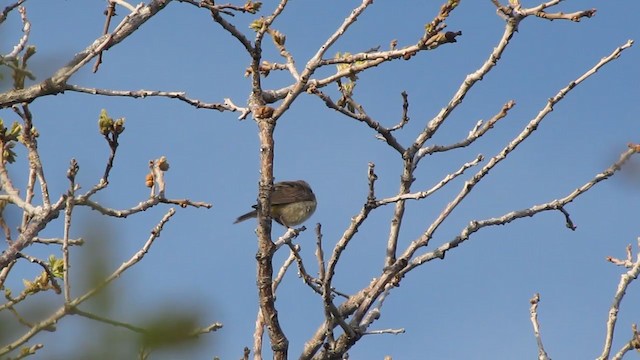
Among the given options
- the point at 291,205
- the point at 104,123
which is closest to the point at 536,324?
the point at 104,123

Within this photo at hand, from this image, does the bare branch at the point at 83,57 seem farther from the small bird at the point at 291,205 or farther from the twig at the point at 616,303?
the small bird at the point at 291,205

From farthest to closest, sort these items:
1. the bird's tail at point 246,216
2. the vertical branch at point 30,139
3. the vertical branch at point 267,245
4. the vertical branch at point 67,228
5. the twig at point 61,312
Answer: the bird's tail at point 246,216
the vertical branch at point 30,139
the vertical branch at point 267,245
the vertical branch at point 67,228
the twig at point 61,312

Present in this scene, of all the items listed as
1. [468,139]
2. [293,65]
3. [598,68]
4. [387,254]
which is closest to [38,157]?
[293,65]

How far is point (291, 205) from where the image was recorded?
37.5ft

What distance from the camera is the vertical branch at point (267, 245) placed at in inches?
214

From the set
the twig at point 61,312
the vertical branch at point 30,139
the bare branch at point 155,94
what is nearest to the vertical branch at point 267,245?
the bare branch at point 155,94

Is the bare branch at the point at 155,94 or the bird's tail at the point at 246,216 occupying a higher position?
the bird's tail at the point at 246,216

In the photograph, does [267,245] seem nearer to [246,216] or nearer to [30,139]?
[30,139]

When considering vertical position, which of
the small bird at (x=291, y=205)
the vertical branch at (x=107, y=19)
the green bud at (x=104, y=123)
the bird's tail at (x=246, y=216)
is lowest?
the green bud at (x=104, y=123)

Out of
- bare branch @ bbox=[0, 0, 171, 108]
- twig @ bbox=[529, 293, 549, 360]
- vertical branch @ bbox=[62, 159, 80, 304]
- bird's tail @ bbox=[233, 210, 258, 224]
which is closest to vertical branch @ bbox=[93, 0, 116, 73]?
bare branch @ bbox=[0, 0, 171, 108]

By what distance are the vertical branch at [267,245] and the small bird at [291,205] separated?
17.8ft

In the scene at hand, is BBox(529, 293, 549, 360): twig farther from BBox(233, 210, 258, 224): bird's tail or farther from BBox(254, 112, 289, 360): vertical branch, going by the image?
BBox(233, 210, 258, 224): bird's tail

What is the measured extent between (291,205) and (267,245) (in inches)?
236

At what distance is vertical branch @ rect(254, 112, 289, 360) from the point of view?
5.45m
